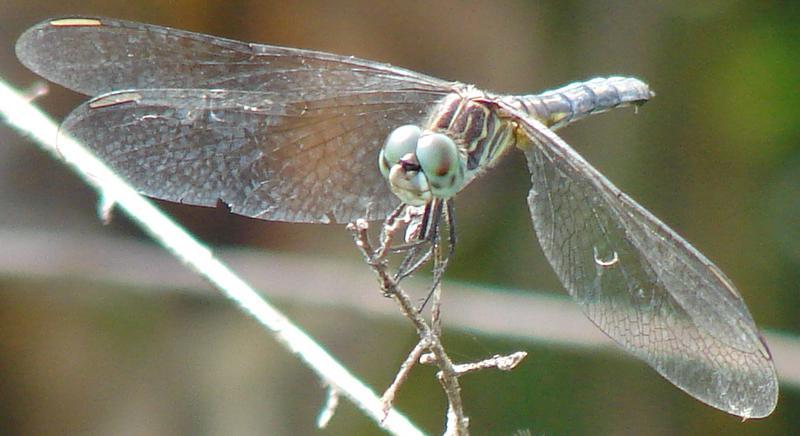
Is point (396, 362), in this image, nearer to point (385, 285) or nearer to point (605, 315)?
point (605, 315)

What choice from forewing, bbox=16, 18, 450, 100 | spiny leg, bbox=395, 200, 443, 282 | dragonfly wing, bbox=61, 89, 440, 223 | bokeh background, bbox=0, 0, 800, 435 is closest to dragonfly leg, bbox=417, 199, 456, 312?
spiny leg, bbox=395, 200, 443, 282

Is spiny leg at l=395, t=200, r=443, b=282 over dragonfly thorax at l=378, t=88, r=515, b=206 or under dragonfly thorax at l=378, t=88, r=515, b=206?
under

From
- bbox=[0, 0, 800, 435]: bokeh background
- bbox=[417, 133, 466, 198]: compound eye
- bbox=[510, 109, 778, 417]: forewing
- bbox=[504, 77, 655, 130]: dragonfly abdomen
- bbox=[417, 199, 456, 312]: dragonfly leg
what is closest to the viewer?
bbox=[510, 109, 778, 417]: forewing

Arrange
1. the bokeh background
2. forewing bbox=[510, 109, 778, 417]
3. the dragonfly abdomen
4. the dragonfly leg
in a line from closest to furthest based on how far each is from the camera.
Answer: forewing bbox=[510, 109, 778, 417] → the dragonfly leg → the dragonfly abdomen → the bokeh background

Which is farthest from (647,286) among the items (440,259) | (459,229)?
(459,229)

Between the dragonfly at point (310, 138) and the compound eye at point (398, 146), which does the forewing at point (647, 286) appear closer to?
the dragonfly at point (310, 138)

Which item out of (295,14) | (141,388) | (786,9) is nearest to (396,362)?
(141,388)

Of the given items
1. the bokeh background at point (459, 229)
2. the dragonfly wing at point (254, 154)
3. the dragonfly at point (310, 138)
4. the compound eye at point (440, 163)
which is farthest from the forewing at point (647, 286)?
the bokeh background at point (459, 229)

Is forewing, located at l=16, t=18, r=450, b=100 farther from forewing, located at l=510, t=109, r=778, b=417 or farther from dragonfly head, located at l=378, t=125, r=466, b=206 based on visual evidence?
forewing, located at l=510, t=109, r=778, b=417
